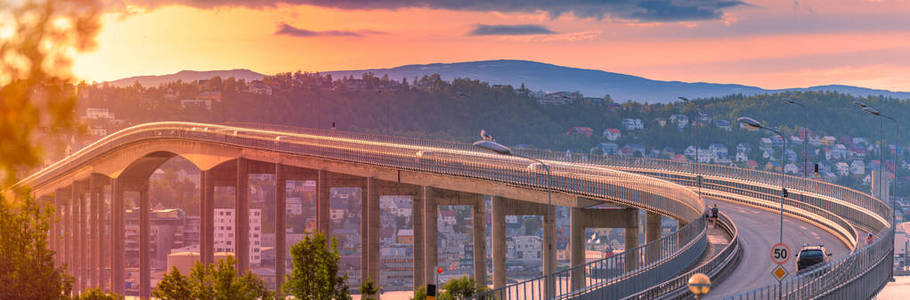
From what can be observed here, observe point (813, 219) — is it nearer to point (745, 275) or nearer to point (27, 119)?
point (745, 275)

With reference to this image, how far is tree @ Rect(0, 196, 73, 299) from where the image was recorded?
37.6 meters

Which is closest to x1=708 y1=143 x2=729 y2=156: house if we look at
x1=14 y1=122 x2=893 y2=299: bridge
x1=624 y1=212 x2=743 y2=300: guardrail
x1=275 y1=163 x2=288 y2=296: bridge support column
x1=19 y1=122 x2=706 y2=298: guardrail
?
x1=14 y1=122 x2=893 y2=299: bridge

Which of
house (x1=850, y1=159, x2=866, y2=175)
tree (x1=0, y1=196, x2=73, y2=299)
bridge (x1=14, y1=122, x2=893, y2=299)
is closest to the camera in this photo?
bridge (x1=14, y1=122, x2=893, y2=299)

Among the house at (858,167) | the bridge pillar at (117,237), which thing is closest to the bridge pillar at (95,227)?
the bridge pillar at (117,237)

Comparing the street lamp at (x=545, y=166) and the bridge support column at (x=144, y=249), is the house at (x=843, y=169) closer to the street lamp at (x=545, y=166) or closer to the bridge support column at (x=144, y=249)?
the bridge support column at (x=144, y=249)

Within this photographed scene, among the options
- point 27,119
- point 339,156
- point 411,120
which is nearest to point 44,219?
point 27,119

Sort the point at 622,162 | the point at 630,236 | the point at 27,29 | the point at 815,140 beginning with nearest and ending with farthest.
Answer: the point at 27,29 → the point at 630,236 → the point at 622,162 → the point at 815,140

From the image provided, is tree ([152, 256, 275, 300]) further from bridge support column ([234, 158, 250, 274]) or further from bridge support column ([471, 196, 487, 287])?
bridge support column ([234, 158, 250, 274])

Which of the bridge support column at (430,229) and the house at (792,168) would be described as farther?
the house at (792,168)

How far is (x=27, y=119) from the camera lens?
42.6ft

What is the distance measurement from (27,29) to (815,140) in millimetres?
188888

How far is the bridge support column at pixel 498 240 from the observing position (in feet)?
228

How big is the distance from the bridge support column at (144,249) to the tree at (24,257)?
69.1 meters

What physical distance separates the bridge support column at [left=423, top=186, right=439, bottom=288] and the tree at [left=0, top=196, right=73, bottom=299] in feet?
126
